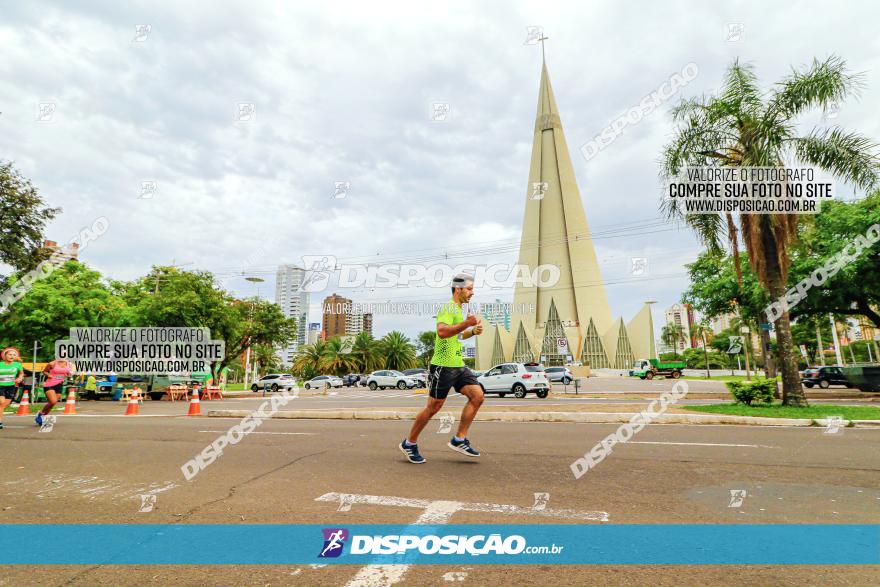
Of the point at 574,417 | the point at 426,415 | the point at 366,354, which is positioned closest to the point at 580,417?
the point at 574,417

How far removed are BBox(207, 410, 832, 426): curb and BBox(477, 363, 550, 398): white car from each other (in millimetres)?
12094

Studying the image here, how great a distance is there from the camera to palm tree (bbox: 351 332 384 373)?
6144cm

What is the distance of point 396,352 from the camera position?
63.3 m

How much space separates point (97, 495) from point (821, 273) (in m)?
24.2

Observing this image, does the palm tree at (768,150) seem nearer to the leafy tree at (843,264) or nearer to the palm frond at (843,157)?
the palm frond at (843,157)

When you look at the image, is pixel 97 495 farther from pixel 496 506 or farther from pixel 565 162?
pixel 565 162

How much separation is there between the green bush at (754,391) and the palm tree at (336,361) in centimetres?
5122

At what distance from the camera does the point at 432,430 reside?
877 centimetres

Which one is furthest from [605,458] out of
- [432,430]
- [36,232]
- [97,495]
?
[36,232]

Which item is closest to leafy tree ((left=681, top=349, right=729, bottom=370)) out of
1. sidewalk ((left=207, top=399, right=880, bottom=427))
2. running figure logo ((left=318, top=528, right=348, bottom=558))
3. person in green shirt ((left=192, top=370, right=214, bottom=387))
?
person in green shirt ((left=192, top=370, right=214, bottom=387))

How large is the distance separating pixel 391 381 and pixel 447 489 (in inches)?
1382

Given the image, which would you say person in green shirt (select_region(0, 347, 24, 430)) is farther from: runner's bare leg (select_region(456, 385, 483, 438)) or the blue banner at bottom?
runner's bare leg (select_region(456, 385, 483, 438))

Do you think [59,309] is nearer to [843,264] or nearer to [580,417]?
[580,417]

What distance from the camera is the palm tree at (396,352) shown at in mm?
63219
